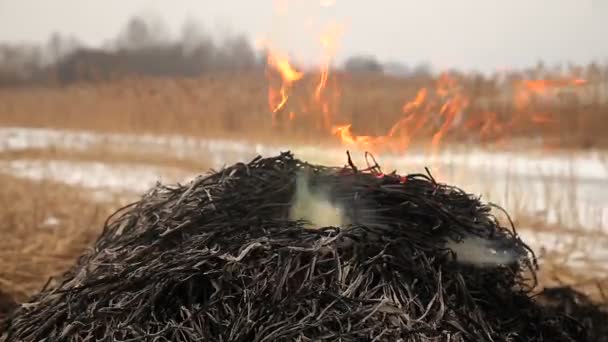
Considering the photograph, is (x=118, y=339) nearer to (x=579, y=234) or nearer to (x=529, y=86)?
(x=579, y=234)

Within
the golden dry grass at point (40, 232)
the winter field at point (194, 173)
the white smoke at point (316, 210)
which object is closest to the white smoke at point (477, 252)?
the white smoke at point (316, 210)

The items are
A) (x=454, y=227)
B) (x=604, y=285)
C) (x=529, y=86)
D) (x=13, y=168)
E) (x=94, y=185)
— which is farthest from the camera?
(x=13, y=168)

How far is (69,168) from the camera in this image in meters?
9.62

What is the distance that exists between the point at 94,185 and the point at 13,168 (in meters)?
2.16

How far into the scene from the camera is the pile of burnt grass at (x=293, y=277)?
1.81 m

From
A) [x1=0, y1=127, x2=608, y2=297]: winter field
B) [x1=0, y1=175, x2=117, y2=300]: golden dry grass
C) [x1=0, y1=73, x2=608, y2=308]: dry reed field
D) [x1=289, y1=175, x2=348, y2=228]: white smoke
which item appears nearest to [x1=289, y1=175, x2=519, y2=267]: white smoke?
[x1=289, y1=175, x2=348, y2=228]: white smoke

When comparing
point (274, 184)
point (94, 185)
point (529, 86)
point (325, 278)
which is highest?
point (529, 86)

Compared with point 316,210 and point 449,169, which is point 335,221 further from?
point 449,169

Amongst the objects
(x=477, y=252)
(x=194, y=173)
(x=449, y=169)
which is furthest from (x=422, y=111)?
(x=194, y=173)

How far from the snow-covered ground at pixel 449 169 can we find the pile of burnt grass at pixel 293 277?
1.88 feet

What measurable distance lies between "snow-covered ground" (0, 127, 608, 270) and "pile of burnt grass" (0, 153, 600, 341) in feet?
1.88

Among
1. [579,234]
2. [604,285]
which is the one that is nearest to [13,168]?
[579,234]

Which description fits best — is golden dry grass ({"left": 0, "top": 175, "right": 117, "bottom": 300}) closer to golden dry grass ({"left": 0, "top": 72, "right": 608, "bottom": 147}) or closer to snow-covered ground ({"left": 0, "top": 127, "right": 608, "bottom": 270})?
snow-covered ground ({"left": 0, "top": 127, "right": 608, "bottom": 270})

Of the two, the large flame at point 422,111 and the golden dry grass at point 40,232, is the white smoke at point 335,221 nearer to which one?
the large flame at point 422,111
